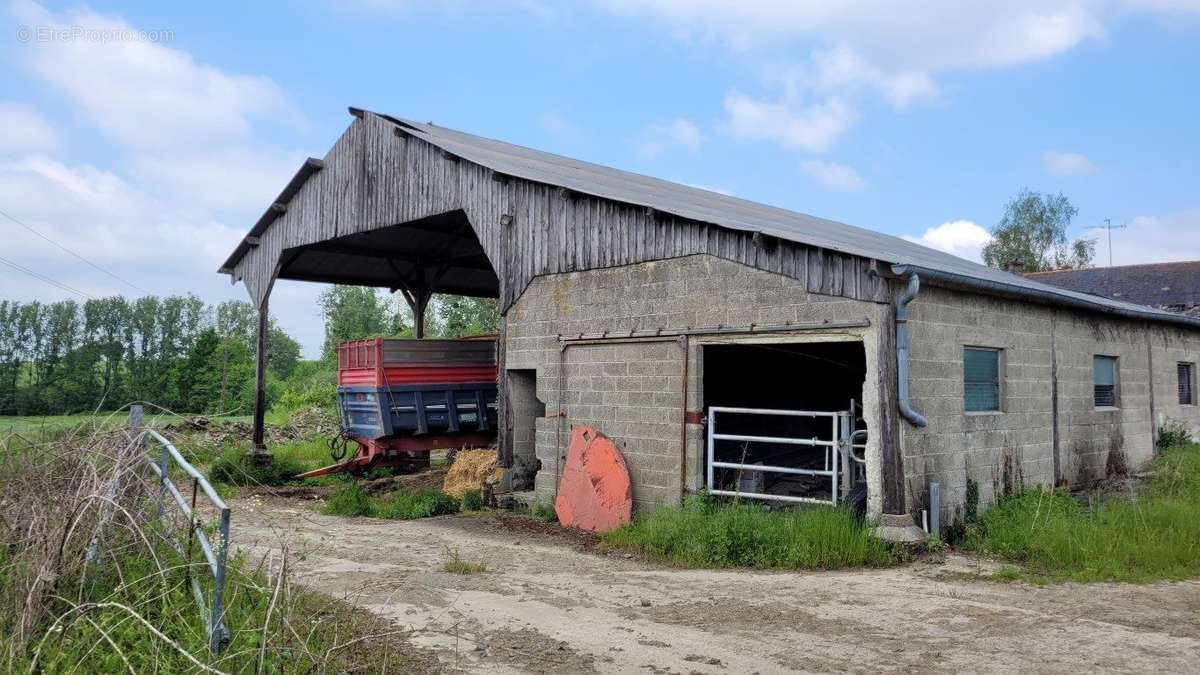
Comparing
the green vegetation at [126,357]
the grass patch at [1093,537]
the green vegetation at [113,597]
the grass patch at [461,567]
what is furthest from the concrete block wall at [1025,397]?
the green vegetation at [126,357]

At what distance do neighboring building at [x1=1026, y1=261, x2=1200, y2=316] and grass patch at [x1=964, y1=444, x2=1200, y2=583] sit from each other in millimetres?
23463

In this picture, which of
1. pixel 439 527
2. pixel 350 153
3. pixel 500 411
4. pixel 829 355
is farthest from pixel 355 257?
pixel 829 355

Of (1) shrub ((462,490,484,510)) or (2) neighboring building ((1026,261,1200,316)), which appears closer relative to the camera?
(1) shrub ((462,490,484,510))

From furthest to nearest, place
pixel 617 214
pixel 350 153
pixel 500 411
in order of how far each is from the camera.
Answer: pixel 350 153, pixel 500 411, pixel 617 214

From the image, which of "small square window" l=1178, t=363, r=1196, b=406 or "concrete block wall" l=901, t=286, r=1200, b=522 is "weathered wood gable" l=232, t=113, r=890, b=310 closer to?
"concrete block wall" l=901, t=286, r=1200, b=522

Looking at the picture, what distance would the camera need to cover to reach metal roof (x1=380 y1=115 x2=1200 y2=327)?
413 inches

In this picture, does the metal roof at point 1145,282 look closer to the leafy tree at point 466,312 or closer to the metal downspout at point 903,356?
the metal downspout at point 903,356

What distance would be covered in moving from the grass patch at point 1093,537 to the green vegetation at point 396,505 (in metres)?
7.63

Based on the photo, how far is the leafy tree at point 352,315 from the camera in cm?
6212

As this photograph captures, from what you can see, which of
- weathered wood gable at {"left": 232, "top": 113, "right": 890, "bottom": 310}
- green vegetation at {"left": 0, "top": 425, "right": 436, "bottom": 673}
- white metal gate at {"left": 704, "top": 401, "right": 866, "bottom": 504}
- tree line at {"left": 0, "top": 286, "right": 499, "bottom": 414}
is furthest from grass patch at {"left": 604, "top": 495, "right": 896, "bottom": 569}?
tree line at {"left": 0, "top": 286, "right": 499, "bottom": 414}

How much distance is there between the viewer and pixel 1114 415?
14.3 m

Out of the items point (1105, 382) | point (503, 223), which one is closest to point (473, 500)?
point (503, 223)

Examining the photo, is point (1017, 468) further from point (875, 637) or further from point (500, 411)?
point (500, 411)

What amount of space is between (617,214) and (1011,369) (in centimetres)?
565
